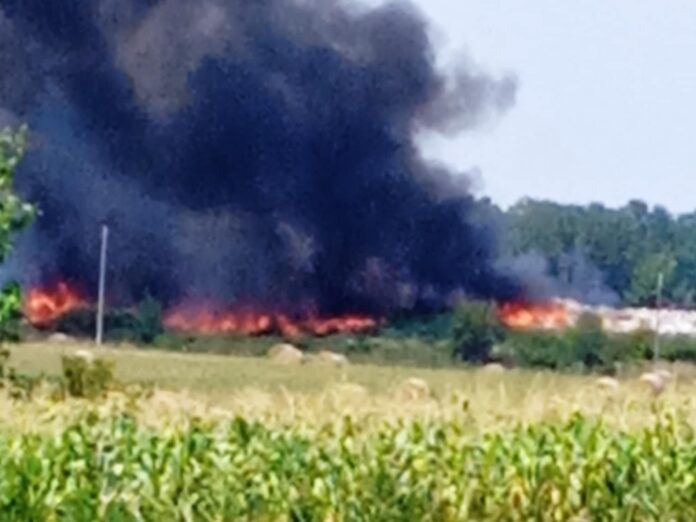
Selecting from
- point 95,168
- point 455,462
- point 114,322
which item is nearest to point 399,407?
point 455,462

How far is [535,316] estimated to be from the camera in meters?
59.3

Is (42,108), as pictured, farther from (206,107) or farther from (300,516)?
(300,516)

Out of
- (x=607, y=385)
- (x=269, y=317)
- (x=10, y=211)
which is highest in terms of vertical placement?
(x=269, y=317)

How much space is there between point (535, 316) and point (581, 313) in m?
2.33

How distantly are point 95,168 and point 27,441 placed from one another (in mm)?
49156

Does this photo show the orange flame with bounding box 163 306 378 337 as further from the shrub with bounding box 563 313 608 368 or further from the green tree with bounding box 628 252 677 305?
the green tree with bounding box 628 252 677 305

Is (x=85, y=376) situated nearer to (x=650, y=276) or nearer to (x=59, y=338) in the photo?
(x=59, y=338)

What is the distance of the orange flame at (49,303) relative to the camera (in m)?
60.4

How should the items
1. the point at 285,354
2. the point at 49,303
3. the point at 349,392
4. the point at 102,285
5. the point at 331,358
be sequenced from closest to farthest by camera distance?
the point at 349,392 → the point at 331,358 → the point at 285,354 → the point at 49,303 → the point at 102,285

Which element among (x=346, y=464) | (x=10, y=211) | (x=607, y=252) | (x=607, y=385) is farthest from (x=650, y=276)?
(x=346, y=464)

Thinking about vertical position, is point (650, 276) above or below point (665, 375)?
above

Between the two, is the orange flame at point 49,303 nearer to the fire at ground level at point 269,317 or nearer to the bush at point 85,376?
the fire at ground level at point 269,317

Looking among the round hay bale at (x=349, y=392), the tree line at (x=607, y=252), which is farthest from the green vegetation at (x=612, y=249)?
the round hay bale at (x=349, y=392)

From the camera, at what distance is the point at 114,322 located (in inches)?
2376
